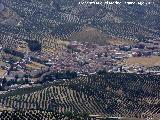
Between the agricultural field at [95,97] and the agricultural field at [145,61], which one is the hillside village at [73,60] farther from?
the agricultural field at [95,97]

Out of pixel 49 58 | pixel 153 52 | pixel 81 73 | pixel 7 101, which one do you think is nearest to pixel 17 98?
pixel 7 101

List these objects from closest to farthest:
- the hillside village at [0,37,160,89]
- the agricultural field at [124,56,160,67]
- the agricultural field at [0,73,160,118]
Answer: the agricultural field at [0,73,160,118], the hillside village at [0,37,160,89], the agricultural field at [124,56,160,67]

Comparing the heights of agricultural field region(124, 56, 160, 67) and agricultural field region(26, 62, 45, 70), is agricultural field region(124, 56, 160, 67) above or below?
below

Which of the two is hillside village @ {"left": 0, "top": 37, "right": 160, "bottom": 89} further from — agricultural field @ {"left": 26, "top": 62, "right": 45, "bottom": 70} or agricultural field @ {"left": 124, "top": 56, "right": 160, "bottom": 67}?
agricultural field @ {"left": 124, "top": 56, "right": 160, "bottom": 67}

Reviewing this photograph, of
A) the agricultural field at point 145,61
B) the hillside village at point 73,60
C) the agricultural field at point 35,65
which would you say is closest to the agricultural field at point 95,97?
the hillside village at point 73,60

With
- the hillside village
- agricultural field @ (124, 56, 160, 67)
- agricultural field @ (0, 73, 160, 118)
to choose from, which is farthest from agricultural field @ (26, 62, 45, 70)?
agricultural field @ (0, 73, 160, 118)

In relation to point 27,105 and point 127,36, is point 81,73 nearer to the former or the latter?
point 27,105

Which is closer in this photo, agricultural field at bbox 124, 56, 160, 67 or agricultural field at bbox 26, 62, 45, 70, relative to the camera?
agricultural field at bbox 26, 62, 45, 70
